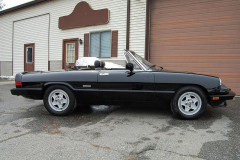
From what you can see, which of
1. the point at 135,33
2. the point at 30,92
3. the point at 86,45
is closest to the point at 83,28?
the point at 86,45

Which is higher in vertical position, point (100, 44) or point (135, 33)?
point (135, 33)

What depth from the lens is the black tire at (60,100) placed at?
359 centimetres

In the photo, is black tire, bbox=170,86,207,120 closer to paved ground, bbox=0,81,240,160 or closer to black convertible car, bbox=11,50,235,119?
black convertible car, bbox=11,50,235,119

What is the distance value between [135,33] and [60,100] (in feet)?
18.3

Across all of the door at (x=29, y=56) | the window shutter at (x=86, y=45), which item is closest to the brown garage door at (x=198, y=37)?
the window shutter at (x=86, y=45)

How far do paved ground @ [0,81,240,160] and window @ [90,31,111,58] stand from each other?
5.59 m

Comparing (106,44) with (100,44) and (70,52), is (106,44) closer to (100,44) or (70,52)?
(100,44)

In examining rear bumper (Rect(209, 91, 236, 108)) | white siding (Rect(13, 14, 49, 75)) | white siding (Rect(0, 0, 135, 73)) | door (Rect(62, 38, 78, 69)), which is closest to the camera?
rear bumper (Rect(209, 91, 236, 108))

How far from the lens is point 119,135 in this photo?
2.71 meters

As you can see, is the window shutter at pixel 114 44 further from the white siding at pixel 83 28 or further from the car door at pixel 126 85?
the car door at pixel 126 85

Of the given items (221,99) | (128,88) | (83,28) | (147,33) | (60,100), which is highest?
(83,28)

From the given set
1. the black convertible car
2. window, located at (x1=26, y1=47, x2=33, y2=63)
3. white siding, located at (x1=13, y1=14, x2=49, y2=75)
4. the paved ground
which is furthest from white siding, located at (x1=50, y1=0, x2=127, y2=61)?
the paved ground

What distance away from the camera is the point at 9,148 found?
2.31m

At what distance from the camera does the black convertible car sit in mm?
3314
